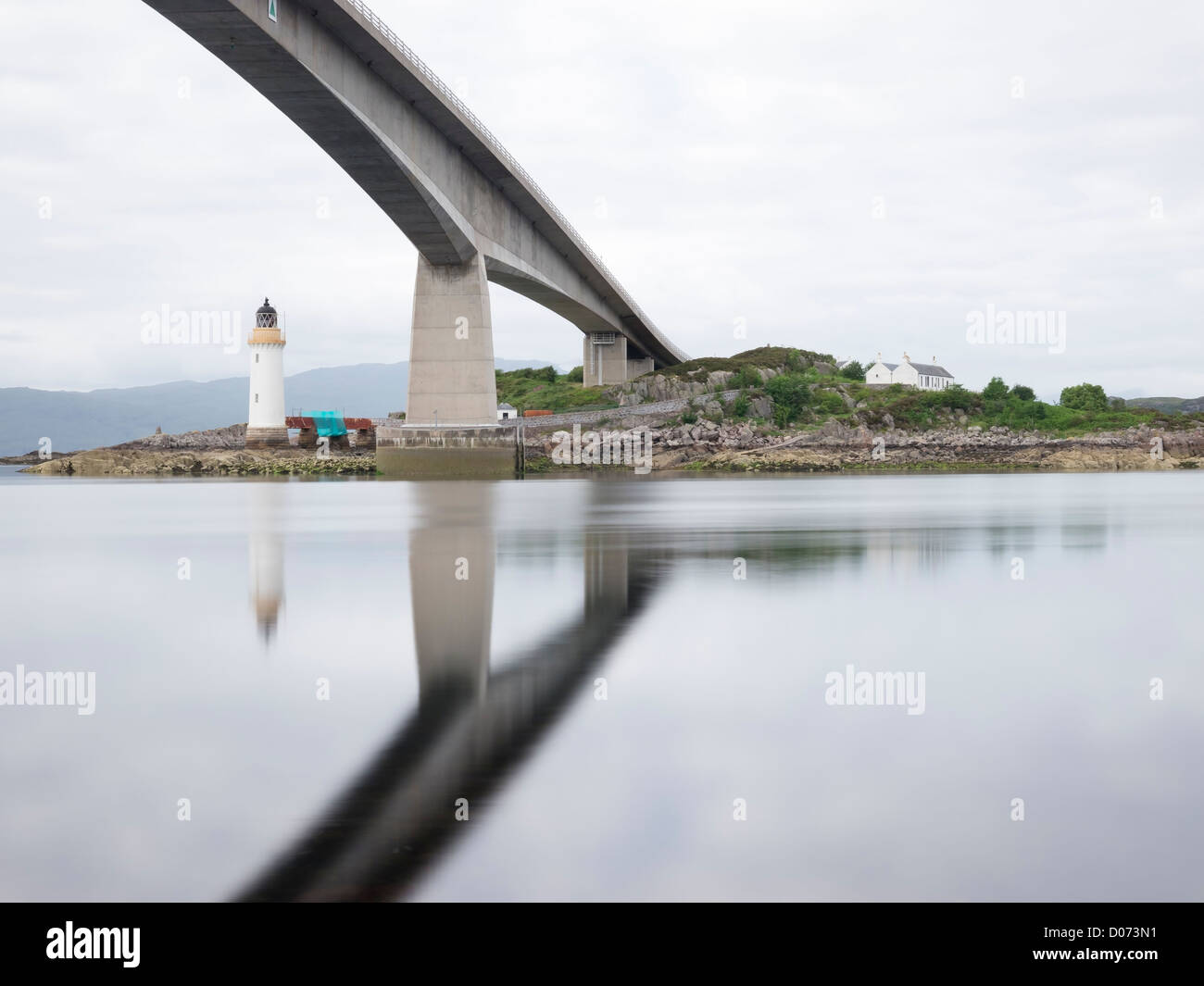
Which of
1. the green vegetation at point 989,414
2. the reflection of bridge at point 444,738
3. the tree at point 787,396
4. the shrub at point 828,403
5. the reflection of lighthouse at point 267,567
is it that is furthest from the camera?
the shrub at point 828,403

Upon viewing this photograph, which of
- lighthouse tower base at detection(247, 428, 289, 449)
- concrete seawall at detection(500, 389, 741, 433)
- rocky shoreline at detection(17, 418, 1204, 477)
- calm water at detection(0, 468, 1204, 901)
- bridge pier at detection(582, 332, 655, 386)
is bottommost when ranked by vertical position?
calm water at detection(0, 468, 1204, 901)

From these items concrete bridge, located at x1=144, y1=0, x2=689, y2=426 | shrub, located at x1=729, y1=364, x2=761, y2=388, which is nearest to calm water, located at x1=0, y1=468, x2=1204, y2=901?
concrete bridge, located at x1=144, y1=0, x2=689, y2=426

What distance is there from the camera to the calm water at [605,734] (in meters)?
4.96

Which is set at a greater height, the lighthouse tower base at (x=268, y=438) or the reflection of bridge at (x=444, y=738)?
the lighthouse tower base at (x=268, y=438)

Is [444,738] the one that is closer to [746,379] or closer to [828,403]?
[746,379]

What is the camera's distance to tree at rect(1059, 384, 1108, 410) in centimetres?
11338

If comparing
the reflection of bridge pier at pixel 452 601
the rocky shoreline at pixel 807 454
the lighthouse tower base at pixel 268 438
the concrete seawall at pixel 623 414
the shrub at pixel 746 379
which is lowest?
the reflection of bridge pier at pixel 452 601

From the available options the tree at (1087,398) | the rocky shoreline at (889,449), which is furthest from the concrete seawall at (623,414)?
the tree at (1087,398)

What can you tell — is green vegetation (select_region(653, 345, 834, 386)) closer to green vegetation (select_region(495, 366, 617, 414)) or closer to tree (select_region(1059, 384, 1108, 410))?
green vegetation (select_region(495, 366, 617, 414))

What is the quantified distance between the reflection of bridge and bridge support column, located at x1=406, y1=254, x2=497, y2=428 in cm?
4483

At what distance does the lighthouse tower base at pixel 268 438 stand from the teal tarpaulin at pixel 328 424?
19.1ft

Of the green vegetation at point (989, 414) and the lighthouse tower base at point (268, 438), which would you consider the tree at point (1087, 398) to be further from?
the lighthouse tower base at point (268, 438)

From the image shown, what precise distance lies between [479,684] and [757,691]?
2187 millimetres

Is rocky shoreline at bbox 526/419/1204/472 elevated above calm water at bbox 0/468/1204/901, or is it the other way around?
rocky shoreline at bbox 526/419/1204/472
